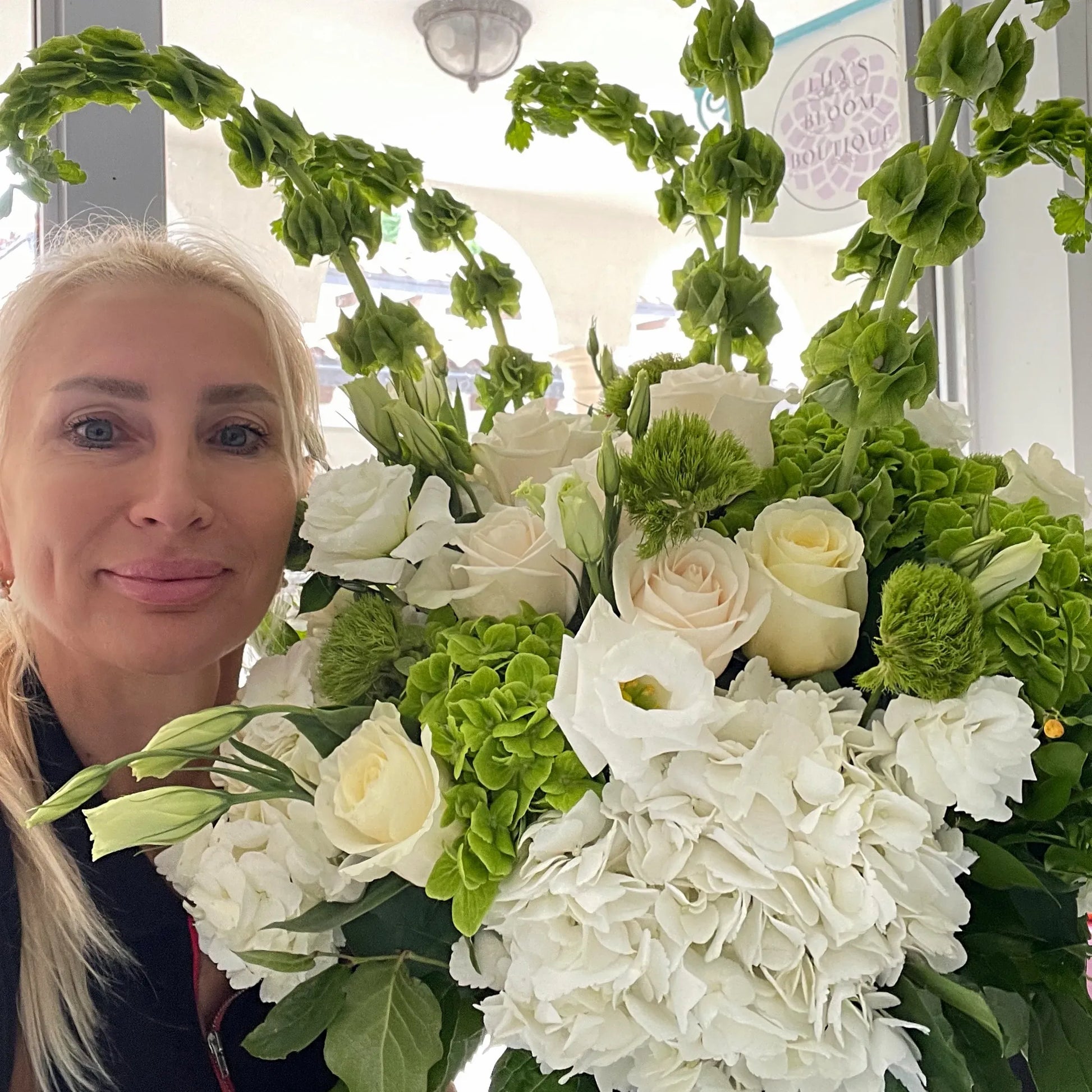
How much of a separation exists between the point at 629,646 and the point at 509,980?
0.16m

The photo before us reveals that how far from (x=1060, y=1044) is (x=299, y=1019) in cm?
37

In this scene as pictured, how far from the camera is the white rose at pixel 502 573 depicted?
54 centimetres

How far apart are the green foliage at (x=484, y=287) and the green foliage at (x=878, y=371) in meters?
0.36

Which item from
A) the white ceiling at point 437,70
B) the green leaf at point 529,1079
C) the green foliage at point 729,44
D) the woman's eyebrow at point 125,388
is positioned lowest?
the green leaf at point 529,1079

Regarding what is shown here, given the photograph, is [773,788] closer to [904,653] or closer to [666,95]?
[904,653]

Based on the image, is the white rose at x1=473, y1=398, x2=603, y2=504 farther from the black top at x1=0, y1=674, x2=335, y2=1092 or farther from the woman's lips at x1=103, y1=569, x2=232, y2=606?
the black top at x1=0, y1=674, x2=335, y2=1092

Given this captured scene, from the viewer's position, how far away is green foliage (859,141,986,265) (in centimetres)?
48

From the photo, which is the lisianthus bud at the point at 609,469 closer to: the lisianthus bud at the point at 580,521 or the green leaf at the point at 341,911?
the lisianthus bud at the point at 580,521

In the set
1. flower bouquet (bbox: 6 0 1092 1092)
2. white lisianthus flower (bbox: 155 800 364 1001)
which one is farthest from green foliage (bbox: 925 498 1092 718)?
white lisianthus flower (bbox: 155 800 364 1001)

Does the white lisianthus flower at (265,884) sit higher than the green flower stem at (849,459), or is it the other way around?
the green flower stem at (849,459)

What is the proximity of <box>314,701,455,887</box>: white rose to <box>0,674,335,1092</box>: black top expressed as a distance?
1.15 ft

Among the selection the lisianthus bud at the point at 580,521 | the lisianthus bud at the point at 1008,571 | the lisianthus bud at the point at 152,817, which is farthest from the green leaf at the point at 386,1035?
the lisianthus bud at the point at 1008,571

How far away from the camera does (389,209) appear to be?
29.4 inches

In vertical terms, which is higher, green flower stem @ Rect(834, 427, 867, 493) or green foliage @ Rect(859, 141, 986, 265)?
green foliage @ Rect(859, 141, 986, 265)
